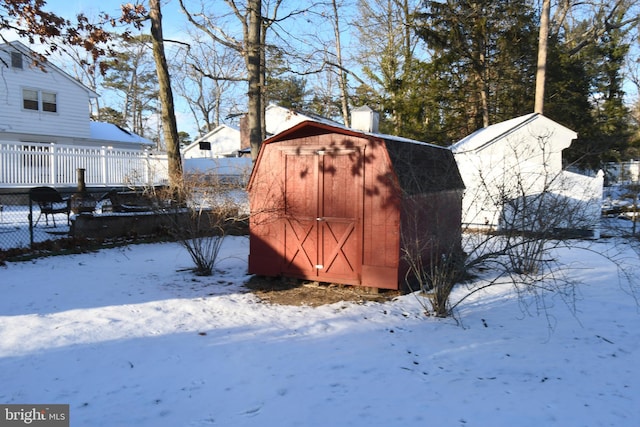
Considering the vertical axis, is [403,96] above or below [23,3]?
above

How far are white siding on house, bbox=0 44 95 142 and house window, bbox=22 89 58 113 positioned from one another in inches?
5.4

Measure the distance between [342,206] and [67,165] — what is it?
12.7m

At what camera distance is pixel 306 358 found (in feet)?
14.5

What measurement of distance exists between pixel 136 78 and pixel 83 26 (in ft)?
130

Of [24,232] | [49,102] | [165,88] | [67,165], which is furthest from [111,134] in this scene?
[24,232]

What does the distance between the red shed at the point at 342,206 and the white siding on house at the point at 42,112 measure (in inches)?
670

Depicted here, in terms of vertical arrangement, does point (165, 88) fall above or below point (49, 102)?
below

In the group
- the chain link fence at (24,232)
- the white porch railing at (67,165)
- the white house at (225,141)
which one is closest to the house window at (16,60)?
the white porch railing at (67,165)

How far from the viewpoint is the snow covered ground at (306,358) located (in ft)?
11.3

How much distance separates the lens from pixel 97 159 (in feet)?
53.3

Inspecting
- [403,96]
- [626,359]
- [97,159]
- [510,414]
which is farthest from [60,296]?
[403,96]

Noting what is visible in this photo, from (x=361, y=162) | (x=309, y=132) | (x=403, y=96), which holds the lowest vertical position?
(x=361, y=162)

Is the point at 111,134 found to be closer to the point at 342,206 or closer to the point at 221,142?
the point at 221,142

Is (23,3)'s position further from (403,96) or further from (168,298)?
(403,96)
